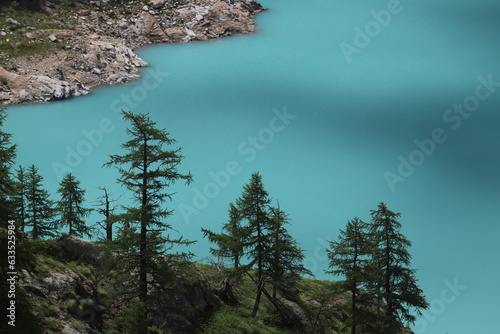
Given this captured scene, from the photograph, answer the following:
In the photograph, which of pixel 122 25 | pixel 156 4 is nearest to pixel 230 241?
pixel 122 25

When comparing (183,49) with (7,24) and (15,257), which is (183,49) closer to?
(7,24)

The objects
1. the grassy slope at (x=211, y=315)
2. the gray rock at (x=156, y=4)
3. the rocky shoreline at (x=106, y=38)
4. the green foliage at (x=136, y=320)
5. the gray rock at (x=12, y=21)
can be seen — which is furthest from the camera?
the gray rock at (x=156, y=4)

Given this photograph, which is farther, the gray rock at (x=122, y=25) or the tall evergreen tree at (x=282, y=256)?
the gray rock at (x=122, y=25)

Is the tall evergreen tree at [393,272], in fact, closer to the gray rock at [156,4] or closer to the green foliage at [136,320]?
the green foliage at [136,320]

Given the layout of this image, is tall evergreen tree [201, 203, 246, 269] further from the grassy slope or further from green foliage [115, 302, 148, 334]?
green foliage [115, 302, 148, 334]

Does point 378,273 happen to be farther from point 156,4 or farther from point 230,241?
point 156,4

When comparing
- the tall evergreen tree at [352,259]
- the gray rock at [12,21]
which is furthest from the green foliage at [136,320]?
the gray rock at [12,21]

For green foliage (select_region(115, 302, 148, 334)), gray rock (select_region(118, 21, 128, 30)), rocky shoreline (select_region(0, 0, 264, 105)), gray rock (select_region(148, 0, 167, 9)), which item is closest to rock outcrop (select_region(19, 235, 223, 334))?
green foliage (select_region(115, 302, 148, 334))
